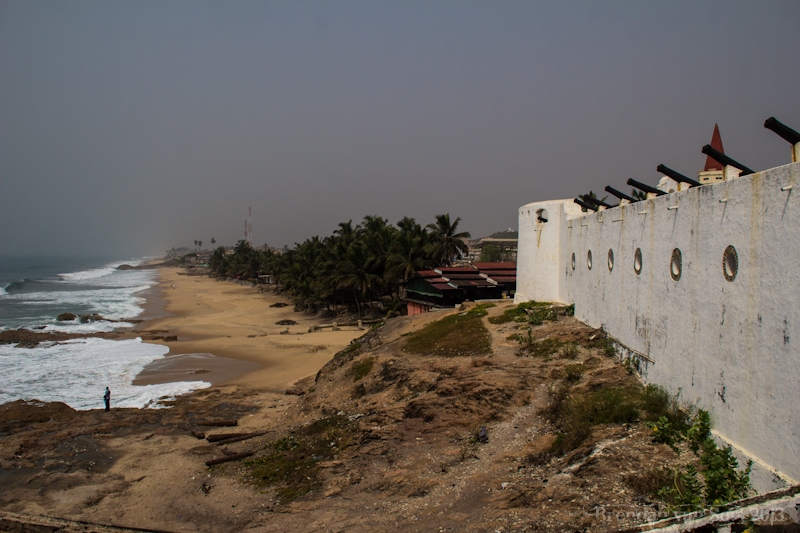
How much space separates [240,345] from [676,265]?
2851 cm

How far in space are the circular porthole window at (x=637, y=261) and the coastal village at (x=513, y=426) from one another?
0.05 meters

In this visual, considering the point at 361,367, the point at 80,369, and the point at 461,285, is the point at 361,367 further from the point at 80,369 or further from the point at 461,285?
the point at 80,369

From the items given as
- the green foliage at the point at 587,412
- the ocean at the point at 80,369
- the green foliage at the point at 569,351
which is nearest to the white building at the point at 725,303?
the green foliage at the point at 587,412

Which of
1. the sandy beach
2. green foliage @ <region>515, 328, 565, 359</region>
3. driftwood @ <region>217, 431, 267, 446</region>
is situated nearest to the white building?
green foliage @ <region>515, 328, 565, 359</region>

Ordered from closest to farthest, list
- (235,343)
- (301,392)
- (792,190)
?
(792,190) → (301,392) → (235,343)

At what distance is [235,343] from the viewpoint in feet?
116

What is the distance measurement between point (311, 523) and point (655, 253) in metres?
8.96

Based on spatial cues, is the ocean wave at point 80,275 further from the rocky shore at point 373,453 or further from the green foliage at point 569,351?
the green foliage at point 569,351

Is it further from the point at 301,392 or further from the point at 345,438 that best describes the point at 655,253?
the point at 301,392

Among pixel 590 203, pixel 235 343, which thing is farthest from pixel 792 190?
pixel 235 343

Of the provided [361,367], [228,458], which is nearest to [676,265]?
[361,367]

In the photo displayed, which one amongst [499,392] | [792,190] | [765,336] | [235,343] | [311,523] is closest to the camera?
[792,190]

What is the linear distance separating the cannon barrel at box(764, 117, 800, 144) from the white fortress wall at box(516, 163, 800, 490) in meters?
0.42

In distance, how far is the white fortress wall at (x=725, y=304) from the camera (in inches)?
297
